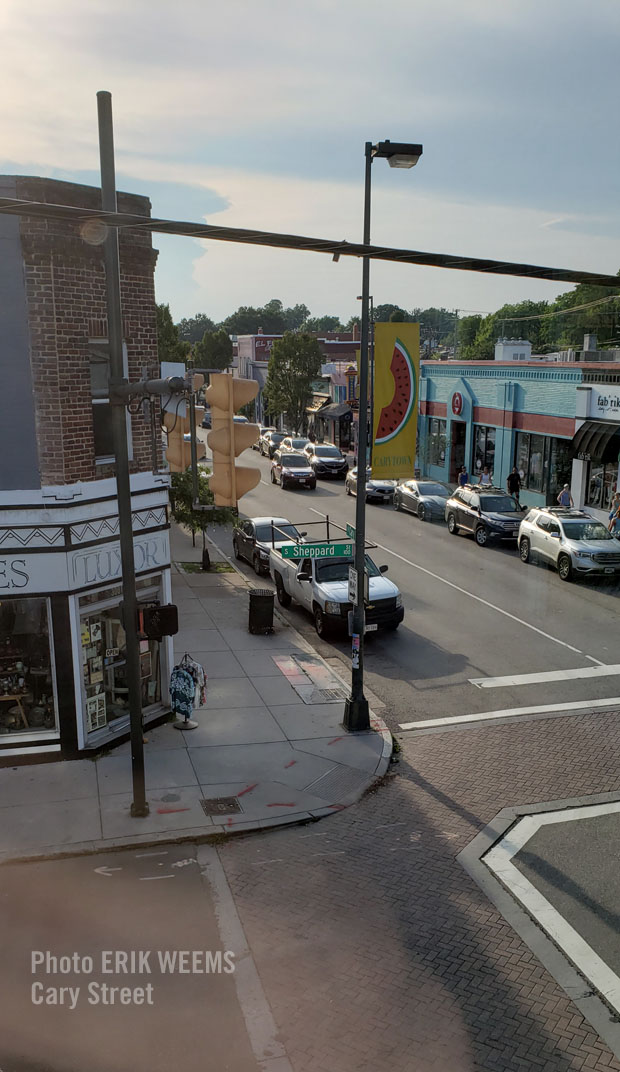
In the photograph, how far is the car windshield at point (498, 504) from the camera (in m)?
27.8

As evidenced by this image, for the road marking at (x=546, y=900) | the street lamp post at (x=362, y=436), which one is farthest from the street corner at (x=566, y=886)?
the street lamp post at (x=362, y=436)

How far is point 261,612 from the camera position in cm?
1798

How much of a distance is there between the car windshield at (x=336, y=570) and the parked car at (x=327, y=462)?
81.7 feet

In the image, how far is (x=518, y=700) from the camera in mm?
14672

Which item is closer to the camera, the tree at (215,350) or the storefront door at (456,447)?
the storefront door at (456,447)

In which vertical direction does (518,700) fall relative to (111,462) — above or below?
below

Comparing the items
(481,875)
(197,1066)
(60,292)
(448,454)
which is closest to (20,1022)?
(197,1066)

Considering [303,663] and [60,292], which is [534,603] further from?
[60,292]

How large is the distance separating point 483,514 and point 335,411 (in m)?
32.1

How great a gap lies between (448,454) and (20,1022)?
36.0m

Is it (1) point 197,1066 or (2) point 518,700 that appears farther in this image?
(2) point 518,700

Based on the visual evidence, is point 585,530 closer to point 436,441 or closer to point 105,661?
point 105,661

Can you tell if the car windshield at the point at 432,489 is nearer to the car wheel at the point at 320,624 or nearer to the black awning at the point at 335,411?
the car wheel at the point at 320,624

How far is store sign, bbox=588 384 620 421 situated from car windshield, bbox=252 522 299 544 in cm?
1224
